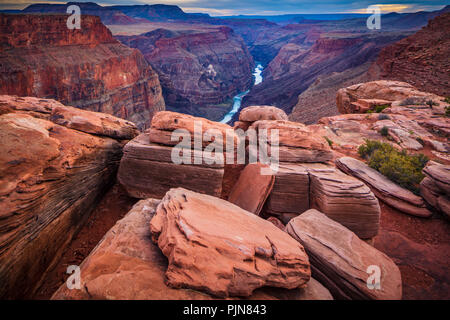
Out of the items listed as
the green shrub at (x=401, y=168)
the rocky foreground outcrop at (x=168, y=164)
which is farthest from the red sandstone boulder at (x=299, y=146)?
the green shrub at (x=401, y=168)

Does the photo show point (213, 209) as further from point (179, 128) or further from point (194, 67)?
point (194, 67)

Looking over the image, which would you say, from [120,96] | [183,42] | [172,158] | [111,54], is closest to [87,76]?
[120,96]

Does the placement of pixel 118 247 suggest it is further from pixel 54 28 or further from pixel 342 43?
pixel 342 43

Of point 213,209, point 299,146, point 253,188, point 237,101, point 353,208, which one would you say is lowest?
point 353,208

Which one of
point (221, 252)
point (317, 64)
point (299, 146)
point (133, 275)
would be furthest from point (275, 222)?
point (317, 64)

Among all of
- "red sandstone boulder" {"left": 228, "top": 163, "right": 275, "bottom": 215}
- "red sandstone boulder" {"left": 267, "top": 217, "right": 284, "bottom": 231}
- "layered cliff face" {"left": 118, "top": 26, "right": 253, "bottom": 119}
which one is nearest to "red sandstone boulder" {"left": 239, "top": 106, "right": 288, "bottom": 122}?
"red sandstone boulder" {"left": 228, "top": 163, "right": 275, "bottom": 215}

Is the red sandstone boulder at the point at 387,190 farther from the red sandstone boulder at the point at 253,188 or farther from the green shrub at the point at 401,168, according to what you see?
the red sandstone boulder at the point at 253,188
